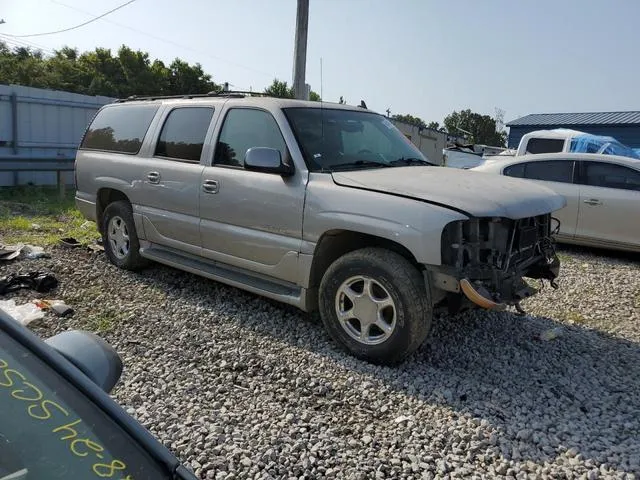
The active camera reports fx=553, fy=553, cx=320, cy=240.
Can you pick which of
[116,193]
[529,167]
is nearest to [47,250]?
[116,193]

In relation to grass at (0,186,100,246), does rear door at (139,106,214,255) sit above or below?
above

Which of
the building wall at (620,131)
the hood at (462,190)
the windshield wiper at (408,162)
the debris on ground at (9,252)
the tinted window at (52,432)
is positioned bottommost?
the debris on ground at (9,252)

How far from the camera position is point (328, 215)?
13.6 ft

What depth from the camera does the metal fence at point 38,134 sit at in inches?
464

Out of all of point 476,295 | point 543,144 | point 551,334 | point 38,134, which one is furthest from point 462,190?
point 38,134

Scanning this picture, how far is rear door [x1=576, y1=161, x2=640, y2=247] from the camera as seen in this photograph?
300 inches

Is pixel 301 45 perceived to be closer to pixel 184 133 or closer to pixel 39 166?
pixel 184 133

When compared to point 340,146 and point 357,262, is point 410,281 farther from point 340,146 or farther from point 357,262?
point 340,146

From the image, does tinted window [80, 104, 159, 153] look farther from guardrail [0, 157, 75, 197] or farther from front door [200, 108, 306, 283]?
guardrail [0, 157, 75, 197]

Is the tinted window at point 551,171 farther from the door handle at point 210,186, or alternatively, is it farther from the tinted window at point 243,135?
the door handle at point 210,186

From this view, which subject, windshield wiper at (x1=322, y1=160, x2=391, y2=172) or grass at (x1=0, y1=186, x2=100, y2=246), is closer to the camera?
windshield wiper at (x1=322, y1=160, x2=391, y2=172)

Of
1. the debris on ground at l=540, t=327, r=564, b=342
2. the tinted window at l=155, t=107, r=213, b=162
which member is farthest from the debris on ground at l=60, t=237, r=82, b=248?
the debris on ground at l=540, t=327, r=564, b=342

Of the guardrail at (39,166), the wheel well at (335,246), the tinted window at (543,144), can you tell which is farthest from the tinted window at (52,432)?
the tinted window at (543,144)

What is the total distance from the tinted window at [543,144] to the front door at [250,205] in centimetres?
873
